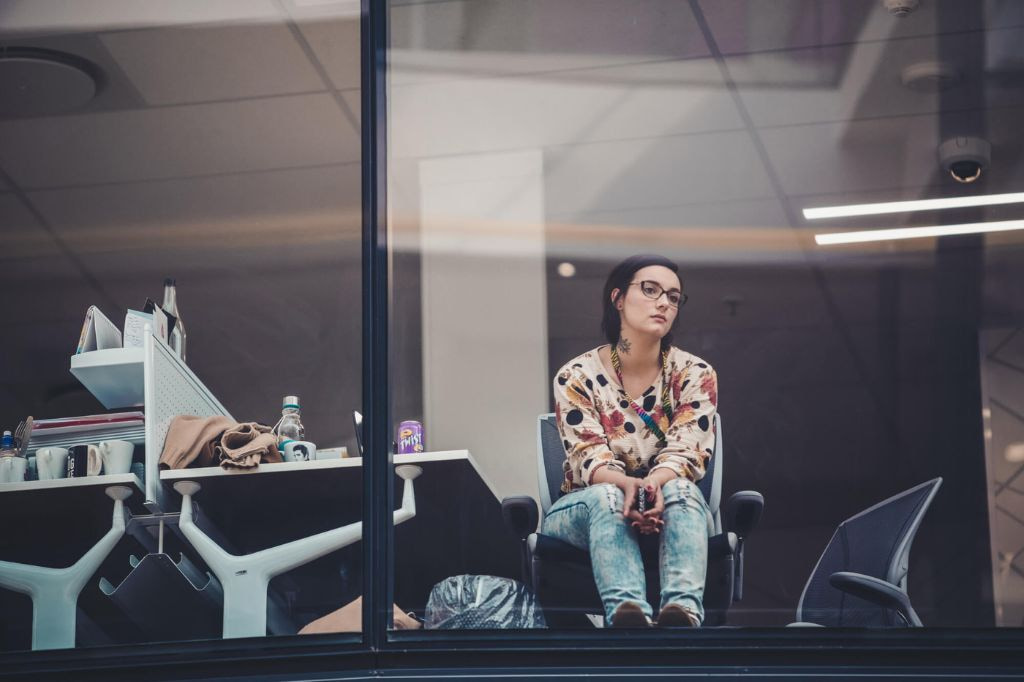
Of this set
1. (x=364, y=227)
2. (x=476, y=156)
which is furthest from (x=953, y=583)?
(x=476, y=156)

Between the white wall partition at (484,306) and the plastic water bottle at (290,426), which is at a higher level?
the white wall partition at (484,306)

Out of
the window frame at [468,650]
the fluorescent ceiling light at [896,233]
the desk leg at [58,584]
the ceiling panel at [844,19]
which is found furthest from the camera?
the fluorescent ceiling light at [896,233]

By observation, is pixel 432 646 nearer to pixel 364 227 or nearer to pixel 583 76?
pixel 364 227

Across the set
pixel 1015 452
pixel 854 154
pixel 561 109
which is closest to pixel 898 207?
pixel 854 154

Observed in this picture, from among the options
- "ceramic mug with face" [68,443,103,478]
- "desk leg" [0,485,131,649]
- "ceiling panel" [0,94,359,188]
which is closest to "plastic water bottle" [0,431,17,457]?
"ceramic mug with face" [68,443,103,478]

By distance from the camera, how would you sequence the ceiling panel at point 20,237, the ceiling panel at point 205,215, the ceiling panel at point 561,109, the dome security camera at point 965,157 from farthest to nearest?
the ceiling panel at point 20,237
the ceiling panel at point 205,215
the dome security camera at point 965,157
the ceiling panel at point 561,109

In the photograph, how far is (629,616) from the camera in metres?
3.87

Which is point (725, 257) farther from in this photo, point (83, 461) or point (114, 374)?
point (83, 461)

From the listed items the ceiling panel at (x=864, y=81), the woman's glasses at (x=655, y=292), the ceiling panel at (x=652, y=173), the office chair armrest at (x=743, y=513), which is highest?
the ceiling panel at (x=864, y=81)

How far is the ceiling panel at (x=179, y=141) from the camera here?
256 inches

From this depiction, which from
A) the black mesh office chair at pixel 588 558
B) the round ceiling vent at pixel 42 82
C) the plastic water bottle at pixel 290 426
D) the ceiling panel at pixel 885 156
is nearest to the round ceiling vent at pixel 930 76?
the ceiling panel at pixel 885 156

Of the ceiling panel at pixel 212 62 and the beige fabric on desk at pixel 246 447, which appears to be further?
the ceiling panel at pixel 212 62

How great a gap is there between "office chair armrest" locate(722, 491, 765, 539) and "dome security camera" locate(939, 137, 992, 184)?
295 cm

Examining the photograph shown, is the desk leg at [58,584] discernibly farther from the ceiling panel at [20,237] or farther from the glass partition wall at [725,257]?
the ceiling panel at [20,237]
